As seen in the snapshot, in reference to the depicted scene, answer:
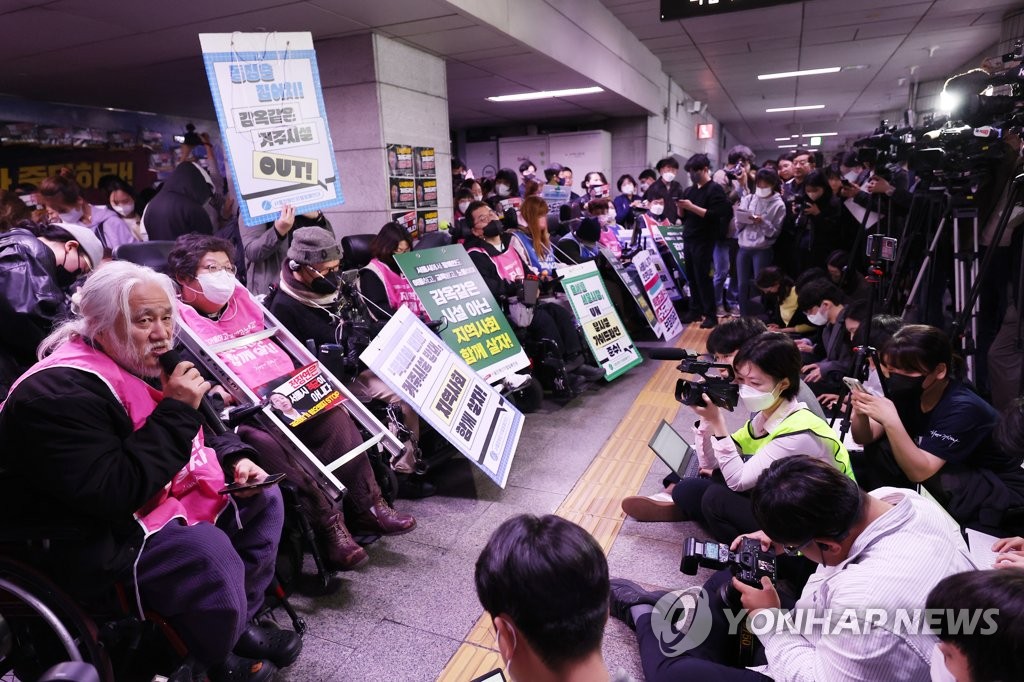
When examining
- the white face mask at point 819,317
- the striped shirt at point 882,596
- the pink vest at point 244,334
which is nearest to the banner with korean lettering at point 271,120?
the pink vest at point 244,334

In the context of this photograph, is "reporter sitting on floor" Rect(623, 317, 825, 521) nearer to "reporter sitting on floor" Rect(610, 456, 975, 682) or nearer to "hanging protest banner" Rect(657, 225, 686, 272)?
A: "reporter sitting on floor" Rect(610, 456, 975, 682)

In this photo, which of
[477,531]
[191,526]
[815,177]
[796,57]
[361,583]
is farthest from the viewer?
[796,57]

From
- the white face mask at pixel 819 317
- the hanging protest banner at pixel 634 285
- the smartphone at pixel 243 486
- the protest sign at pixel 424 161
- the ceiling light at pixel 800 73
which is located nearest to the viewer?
the smartphone at pixel 243 486

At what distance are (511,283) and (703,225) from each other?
2930 mm

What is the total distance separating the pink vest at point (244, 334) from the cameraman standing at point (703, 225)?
476cm

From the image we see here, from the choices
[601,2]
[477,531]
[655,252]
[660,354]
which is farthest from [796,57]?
[477,531]

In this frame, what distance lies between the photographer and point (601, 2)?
688 cm

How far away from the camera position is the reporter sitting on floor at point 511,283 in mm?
4562

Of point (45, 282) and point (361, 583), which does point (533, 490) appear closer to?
point (361, 583)

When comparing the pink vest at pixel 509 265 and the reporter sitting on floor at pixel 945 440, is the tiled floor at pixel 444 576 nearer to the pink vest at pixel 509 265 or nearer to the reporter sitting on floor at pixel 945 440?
the reporter sitting on floor at pixel 945 440

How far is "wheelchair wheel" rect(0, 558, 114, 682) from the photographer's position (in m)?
1.50

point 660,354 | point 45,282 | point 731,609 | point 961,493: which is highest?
point 45,282

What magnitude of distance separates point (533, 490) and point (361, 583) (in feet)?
3.52

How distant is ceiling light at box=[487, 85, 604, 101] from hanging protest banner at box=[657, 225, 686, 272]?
2039mm
